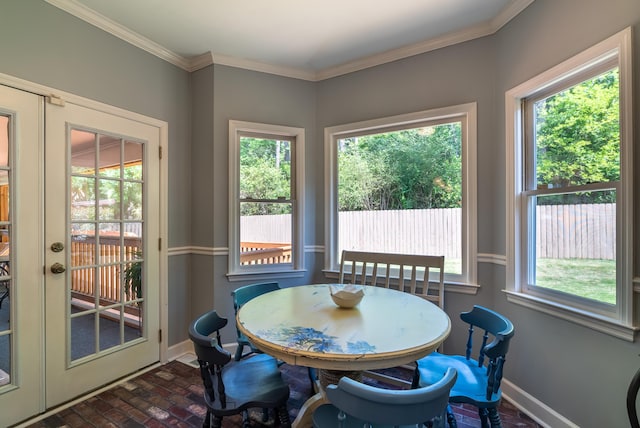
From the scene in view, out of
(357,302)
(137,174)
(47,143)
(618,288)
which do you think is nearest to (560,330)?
(618,288)

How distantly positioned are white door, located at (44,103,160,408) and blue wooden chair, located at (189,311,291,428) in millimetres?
1290

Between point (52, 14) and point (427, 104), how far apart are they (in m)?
2.86

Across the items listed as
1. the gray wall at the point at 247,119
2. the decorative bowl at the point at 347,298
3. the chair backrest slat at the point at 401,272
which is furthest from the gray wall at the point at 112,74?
the decorative bowl at the point at 347,298

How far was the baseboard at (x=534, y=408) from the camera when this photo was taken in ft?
5.88

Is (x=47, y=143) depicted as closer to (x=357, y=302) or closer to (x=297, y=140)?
(x=297, y=140)

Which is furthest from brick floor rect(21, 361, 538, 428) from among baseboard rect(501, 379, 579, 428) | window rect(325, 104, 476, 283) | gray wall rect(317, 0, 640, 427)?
window rect(325, 104, 476, 283)

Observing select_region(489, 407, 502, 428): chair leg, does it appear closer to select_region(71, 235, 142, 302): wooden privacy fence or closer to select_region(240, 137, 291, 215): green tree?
select_region(240, 137, 291, 215): green tree

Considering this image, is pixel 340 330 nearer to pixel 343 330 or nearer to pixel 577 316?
pixel 343 330

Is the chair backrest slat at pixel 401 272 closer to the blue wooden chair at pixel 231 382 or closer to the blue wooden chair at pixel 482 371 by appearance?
the blue wooden chair at pixel 482 371

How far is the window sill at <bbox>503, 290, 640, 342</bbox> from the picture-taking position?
1.50 meters

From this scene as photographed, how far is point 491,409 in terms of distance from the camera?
1.40 m

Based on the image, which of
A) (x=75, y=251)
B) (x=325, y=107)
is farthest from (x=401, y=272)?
(x=75, y=251)

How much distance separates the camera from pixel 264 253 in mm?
3076

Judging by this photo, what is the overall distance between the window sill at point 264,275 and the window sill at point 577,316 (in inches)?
72.5
